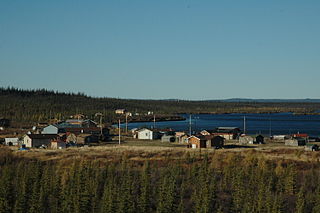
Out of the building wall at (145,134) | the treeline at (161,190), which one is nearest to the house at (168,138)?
the building wall at (145,134)

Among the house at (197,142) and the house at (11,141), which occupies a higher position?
the house at (197,142)

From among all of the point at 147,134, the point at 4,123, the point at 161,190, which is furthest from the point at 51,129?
the point at 161,190

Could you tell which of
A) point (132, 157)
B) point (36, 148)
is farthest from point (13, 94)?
point (132, 157)

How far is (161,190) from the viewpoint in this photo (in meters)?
34.9

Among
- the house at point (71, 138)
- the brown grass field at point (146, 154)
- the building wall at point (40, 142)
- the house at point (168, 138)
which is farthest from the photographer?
the house at point (168, 138)

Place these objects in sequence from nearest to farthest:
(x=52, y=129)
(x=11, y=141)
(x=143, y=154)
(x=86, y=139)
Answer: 1. (x=143, y=154)
2. (x=86, y=139)
3. (x=11, y=141)
4. (x=52, y=129)

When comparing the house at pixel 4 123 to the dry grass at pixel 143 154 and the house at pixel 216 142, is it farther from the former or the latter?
the house at pixel 216 142

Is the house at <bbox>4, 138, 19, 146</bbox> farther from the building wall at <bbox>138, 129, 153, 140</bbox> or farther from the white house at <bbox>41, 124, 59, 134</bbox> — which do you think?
the building wall at <bbox>138, 129, 153, 140</bbox>

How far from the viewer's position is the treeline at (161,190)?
1277 inches

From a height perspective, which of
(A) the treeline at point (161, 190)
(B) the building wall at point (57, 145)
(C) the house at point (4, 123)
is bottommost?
(A) the treeline at point (161, 190)

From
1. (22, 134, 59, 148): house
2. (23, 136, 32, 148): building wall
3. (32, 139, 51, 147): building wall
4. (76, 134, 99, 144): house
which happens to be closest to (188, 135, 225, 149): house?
(76, 134, 99, 144): house

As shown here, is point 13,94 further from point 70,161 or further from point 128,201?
point 128,201

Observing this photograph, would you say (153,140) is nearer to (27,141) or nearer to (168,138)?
(168,138)

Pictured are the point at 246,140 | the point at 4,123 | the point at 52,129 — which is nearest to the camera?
the point at 246,140
